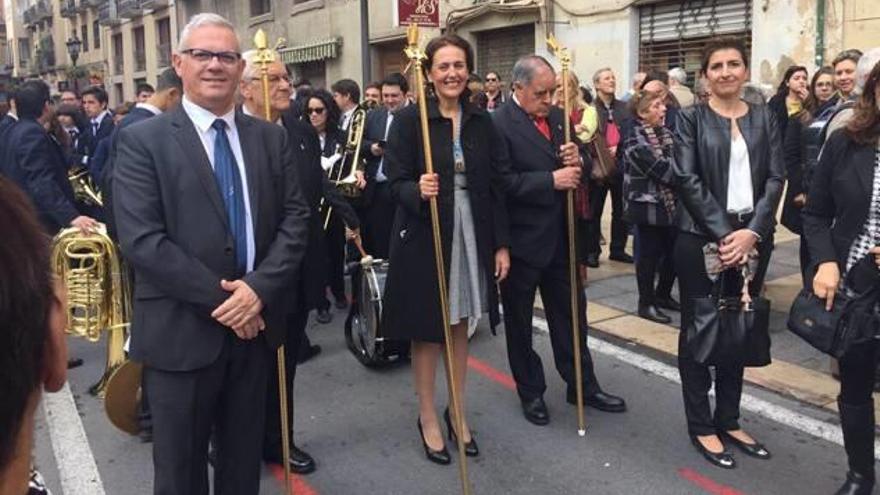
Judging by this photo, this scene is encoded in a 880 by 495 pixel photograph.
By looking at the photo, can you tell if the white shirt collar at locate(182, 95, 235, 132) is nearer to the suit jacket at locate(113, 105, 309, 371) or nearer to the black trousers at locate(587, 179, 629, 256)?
the suit jacket at locate(113, 105, 309, 371)

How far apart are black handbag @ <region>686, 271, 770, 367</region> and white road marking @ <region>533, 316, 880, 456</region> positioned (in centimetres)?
72

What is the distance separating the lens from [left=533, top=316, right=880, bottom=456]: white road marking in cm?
431

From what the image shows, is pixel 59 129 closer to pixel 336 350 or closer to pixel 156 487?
pixel 336 350

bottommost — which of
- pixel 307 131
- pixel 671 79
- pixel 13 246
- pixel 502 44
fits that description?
pixel 13 246

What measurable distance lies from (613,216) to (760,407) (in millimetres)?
4066

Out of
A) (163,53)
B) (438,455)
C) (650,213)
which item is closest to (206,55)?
(438,455)

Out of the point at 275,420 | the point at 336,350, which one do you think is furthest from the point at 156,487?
the point at 336,350

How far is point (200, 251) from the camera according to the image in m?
2.73

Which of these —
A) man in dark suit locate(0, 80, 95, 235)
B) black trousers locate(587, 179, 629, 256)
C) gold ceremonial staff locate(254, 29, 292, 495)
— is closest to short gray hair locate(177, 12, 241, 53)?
gold ceremonial staff locate(254, 29, 292, 495)

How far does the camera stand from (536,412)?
4.50 meters

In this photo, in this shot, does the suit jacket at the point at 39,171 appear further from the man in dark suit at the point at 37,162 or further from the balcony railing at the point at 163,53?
the balcony railing at the point at 163,53

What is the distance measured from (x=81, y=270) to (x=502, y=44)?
11.5 m

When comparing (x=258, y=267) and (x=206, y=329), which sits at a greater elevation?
(x=258, y=267)

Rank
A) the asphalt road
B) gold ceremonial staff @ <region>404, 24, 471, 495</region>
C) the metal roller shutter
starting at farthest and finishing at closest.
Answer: the metal roller shutter
the asphalt road
gold ceremonial staff @ <region>404, 24, 471, 495</region>
